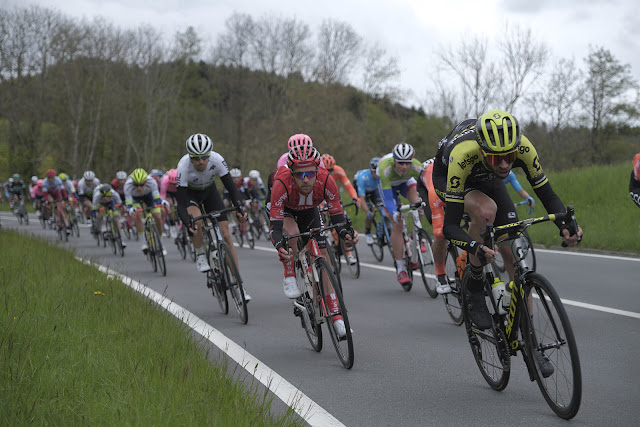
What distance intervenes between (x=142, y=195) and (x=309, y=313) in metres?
8.51

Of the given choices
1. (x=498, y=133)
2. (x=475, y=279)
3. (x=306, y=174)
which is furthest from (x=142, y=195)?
(x=498, y=133)

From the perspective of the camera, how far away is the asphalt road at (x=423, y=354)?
190 inches

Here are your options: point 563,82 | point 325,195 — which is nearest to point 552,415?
point 325,195

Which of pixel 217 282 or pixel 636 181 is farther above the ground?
pixel 636 181

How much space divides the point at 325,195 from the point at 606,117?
32.2m

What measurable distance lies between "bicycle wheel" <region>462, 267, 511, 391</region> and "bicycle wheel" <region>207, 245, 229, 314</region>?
159 inches

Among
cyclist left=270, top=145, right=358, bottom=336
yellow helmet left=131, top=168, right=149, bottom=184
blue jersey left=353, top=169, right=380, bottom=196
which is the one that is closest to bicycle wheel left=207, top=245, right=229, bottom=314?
cyclist left=270, top=145, right=358, bottom=336

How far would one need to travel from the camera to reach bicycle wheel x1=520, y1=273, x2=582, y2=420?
13.9 feet

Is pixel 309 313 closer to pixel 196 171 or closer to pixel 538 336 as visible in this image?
pixel 538 336

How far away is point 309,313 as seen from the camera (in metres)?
6.88

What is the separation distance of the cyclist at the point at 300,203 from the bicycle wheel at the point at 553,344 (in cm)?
191

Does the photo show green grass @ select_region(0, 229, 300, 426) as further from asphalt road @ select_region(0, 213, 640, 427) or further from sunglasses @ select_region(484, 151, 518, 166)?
sunglasses @ select_region(484, 151, 518, 166)

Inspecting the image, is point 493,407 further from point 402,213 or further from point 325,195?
point 402,213

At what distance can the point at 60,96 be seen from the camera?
53.6 meters
